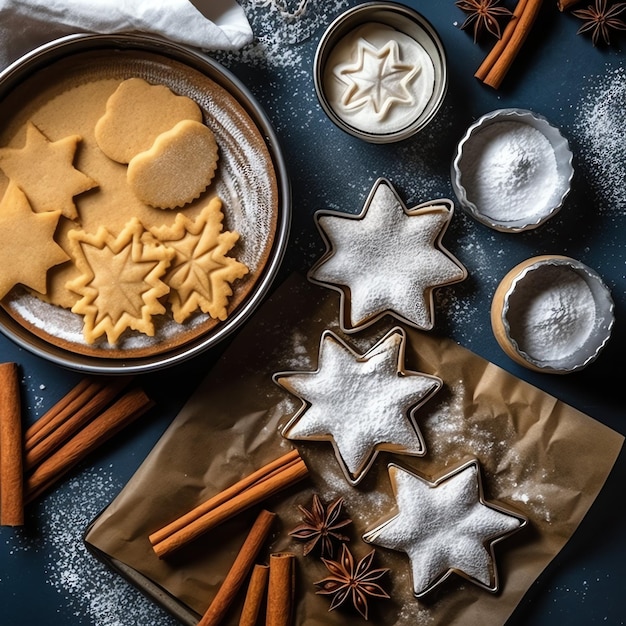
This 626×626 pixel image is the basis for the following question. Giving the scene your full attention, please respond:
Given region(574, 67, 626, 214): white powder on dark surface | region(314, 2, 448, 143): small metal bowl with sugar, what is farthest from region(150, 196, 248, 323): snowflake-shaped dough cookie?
region(574, 67, 626, 214): white powder on dark surface

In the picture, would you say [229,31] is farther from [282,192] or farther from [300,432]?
[300,432]

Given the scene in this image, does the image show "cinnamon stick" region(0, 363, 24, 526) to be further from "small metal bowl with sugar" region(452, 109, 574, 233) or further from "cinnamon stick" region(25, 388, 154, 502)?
"small metal bowl with sugar" region(452, 109, 574, 233)

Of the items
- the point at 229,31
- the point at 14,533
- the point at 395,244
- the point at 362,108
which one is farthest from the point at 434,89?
the point at 14,533

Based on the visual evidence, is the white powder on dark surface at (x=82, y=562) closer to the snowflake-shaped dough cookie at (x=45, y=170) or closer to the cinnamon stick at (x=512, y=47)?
the snowflake-shaped dough cookie at (x=45, y=170)

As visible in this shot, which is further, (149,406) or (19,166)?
(149,406)

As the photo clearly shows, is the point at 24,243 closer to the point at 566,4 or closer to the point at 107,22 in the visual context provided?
the point at 107,22

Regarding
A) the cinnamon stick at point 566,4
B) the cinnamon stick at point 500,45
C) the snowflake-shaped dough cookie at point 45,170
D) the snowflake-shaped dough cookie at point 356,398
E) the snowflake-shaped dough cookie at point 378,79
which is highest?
the cinnamon stick at point 566,4

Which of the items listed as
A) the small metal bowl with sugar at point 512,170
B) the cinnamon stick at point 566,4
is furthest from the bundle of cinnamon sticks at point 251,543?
the cinnamon stick at point 566,4
